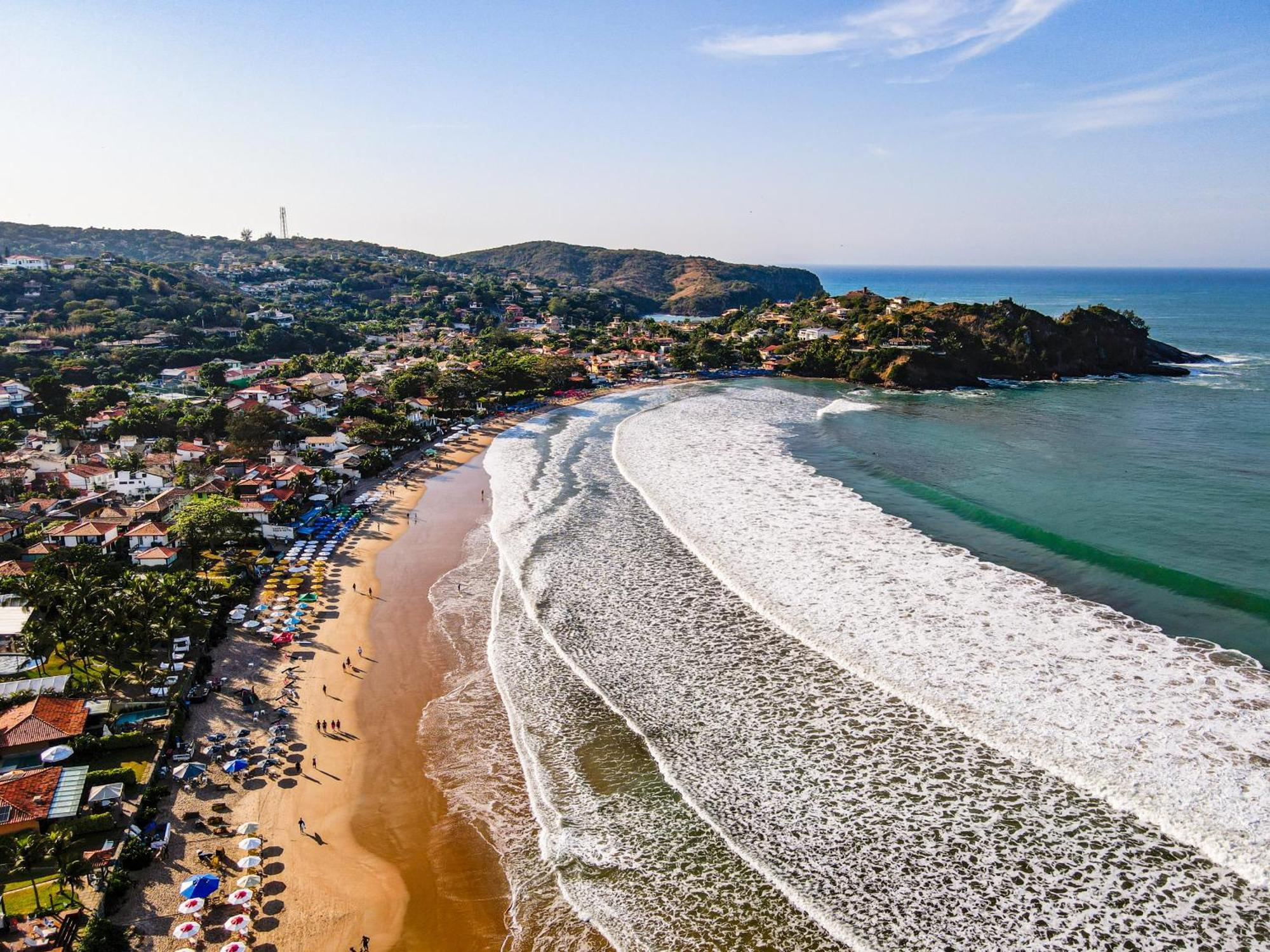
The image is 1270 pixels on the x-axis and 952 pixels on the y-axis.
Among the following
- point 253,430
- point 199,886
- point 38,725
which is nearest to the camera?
point 199,886

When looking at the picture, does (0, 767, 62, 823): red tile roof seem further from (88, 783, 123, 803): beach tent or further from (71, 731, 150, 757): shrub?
(71, 731, 150, 757): shrub

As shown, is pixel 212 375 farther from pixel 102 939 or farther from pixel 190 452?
pixel 102 939

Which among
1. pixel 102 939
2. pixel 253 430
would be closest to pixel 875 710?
pixel 102 939

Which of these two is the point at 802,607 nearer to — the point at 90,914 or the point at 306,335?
the point at 90,914

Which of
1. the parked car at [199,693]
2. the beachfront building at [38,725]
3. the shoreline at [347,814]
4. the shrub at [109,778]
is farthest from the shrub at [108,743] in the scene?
the parked car at [199,693]

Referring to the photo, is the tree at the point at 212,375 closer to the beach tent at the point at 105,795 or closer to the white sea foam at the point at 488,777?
the white sea foam at the point at 488,777

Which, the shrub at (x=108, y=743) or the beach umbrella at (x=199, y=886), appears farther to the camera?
the shrub at (x=108, y=743)

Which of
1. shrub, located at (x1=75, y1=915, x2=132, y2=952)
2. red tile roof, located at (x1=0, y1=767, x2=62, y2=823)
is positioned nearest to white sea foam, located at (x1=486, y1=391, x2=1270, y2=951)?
shrub, located at (x1=75, y1=915, x2=132, y2=952)
